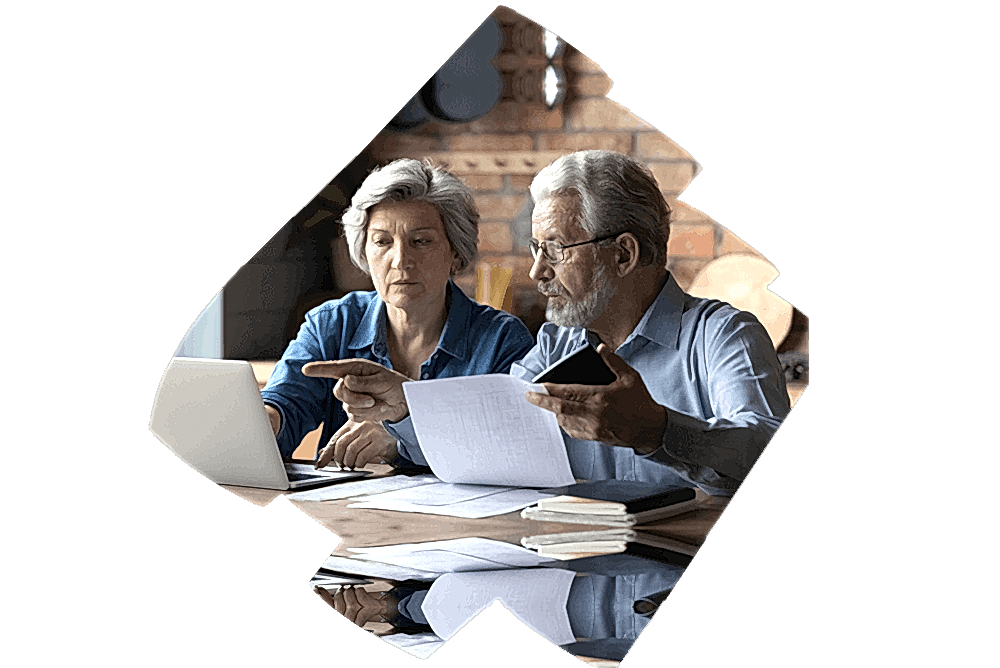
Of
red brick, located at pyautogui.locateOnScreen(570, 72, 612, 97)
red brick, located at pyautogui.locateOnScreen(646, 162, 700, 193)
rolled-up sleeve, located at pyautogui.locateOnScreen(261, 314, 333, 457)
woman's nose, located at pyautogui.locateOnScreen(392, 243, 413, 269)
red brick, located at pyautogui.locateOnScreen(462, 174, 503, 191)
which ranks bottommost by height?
rolled-up sleeve, located at pyautogui.locateOnScreen(261, 314, 333, 457)

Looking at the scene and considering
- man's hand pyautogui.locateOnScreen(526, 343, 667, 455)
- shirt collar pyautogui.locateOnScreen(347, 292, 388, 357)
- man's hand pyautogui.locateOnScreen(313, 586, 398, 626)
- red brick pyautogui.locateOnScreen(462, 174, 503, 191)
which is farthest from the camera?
man's hand pyautogui.locateOnScreen(313, 586, 398, 626)

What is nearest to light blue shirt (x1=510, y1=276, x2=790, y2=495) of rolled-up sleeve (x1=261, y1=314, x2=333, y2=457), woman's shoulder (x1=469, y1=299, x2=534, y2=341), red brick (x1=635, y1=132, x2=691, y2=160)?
woman's shoulder (x1=469, y1=299, x2=534, y2=341)

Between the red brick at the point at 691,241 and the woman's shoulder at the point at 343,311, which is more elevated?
the red brick at the point at 691,241

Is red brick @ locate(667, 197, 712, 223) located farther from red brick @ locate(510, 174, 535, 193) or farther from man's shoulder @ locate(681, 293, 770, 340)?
red brick @ locate(510, 174, 535, 193)

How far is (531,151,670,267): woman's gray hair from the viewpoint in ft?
11.8

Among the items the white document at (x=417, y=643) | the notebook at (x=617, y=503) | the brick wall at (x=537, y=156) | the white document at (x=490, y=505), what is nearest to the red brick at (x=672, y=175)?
the brick wall at (x=537, y=156)

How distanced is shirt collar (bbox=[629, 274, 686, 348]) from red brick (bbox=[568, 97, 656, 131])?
0.46 m

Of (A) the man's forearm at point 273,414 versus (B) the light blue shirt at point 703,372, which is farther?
(A) the man's forearm at point 273,414

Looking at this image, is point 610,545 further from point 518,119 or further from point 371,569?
point 518,119

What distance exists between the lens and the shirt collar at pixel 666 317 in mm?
3598

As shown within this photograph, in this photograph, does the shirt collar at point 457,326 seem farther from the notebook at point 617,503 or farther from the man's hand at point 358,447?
the notebook at point 617,503

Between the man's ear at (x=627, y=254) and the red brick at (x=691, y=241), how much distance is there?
0.32 feet

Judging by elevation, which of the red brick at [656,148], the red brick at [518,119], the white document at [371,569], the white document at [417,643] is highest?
the red brick at [518,119]

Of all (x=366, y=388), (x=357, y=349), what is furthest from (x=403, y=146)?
(x=366, y=388)
